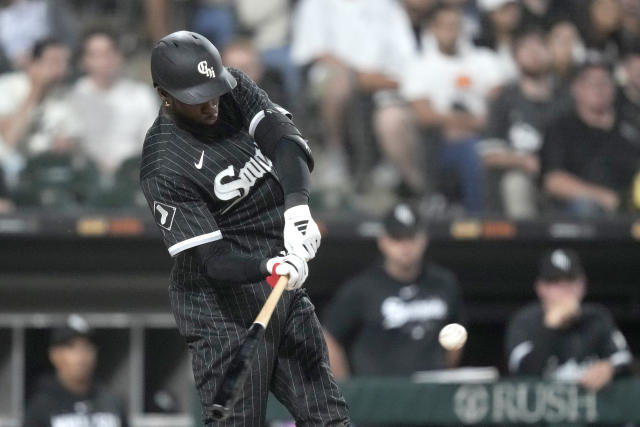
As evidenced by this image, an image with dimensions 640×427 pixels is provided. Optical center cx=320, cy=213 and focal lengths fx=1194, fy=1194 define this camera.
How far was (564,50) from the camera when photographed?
26.4 ft

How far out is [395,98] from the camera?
7.57m

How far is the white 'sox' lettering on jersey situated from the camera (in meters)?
3.62

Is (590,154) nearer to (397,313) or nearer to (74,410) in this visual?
(397,313)

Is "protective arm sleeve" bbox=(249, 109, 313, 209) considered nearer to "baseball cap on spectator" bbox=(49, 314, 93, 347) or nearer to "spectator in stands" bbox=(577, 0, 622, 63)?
"baseball cap on spectator" bbox=(49, 314, 93, 347)

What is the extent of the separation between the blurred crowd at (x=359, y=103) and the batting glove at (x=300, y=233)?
391 centimetres

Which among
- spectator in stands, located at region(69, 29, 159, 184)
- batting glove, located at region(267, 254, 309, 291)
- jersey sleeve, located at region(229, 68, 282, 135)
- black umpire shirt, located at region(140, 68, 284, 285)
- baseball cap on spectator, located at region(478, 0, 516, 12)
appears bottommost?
batting glove, located at region(267, 254, 309, 291)

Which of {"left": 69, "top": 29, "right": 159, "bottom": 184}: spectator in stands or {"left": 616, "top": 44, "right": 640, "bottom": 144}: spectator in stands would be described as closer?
{"left": 69, "top": 29, "right": 159, "bottom": 184}: spectator in stands

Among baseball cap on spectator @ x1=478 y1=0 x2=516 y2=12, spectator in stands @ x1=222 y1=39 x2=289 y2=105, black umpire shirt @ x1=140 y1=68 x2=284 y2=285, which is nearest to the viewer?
black umpire shirt @ x1=140 y1=68 x2=284 y2=285

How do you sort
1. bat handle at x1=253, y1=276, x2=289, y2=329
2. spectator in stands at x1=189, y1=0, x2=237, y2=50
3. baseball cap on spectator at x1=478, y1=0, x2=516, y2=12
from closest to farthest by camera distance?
bat handle at x1=253, y1=276, x2=289, y2=329 → spectator in stands at x1=189, y1=0, x2=237, y2=50 → baseball cap on spectator at x1=478, y1=0, x2=516, y2=12

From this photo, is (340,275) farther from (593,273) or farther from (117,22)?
(117,22)

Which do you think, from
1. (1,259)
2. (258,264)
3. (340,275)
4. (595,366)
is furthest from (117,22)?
(258,264)

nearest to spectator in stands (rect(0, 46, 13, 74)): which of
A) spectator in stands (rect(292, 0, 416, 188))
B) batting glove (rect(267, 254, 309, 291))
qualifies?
spectator in stands (rect(292, 0, 416, 188))

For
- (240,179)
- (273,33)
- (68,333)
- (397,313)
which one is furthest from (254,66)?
(240,179)

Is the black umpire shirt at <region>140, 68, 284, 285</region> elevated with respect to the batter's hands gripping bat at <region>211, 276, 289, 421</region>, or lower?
elevated
